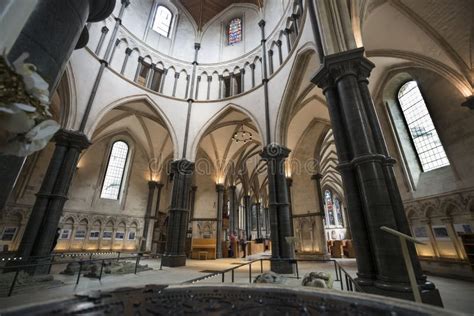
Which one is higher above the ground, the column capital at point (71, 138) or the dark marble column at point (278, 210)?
the column capital at point (71, 138)

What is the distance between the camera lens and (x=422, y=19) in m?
7.64

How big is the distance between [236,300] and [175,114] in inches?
490

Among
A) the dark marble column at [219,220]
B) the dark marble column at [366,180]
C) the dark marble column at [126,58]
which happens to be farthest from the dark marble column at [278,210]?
the dark marble column at [126,58]

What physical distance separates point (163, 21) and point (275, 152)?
1401 centimetres

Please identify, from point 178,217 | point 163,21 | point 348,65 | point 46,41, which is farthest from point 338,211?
point 46,41

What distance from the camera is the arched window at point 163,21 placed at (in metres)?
15.7

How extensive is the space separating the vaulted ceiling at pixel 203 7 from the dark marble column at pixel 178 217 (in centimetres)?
1239

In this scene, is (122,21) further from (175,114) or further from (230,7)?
(230,7)

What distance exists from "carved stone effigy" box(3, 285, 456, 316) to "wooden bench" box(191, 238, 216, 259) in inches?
493

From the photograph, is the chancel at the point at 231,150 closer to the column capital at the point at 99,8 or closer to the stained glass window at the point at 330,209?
the column capital at the point at 99,8

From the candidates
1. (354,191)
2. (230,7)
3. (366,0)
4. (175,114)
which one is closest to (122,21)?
(175,114)

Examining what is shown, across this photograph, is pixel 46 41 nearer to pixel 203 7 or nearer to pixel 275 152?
pixel 275 152

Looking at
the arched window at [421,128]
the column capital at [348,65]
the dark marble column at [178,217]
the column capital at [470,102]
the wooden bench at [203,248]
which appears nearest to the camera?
the column capital at [348,65]

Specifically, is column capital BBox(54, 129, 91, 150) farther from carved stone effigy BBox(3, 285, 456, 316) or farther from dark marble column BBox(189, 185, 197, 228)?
dark marble column BBox(189, 185, 197, 228)
